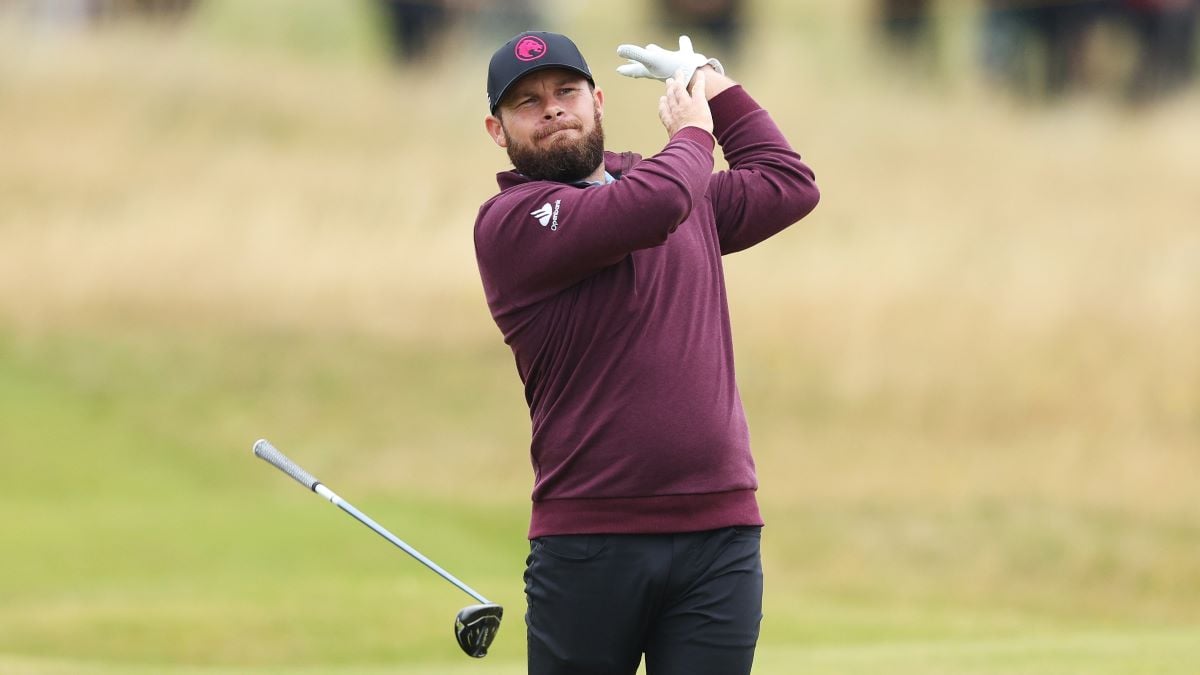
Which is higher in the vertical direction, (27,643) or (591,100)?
(591,100)

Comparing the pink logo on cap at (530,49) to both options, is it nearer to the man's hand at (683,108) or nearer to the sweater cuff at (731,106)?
the man's hand at (683,108)

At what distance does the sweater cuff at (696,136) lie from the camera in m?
3.74

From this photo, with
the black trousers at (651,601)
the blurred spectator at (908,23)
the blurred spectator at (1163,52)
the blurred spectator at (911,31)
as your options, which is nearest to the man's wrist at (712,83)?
the black trousers at (651,601)

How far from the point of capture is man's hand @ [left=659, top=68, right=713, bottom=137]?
3.82 meters

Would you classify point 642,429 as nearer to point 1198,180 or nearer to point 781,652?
point 781,652

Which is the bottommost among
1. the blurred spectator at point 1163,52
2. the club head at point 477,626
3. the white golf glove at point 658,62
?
the club head at point 477,626

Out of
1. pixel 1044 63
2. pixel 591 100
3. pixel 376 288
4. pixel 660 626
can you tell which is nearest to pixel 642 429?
pixel 660 626

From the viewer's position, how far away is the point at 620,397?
3615mm

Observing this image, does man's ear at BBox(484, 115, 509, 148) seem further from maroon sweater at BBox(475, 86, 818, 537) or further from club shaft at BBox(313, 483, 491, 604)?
club shaft at BBox(313, 483, 491, 604)

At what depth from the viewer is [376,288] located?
66.5 feet

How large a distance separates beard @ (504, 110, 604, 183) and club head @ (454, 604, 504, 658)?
963 millimetres

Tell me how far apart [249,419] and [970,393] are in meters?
7.09

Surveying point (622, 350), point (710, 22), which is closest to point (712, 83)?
point (622, 350)

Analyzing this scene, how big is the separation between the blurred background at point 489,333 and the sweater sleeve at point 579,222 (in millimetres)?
3719
